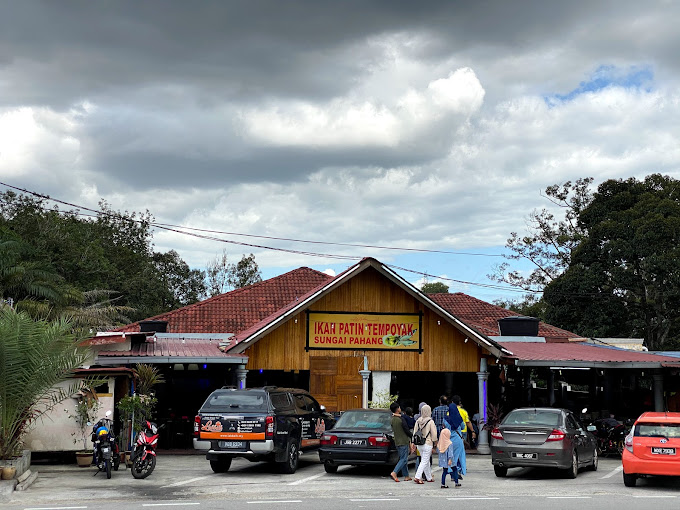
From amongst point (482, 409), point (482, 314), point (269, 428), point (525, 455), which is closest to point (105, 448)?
point (269, 428)

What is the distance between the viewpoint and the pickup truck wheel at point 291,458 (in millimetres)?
17797

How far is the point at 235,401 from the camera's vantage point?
17.7 m

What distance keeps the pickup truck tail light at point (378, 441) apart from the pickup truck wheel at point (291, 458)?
6.13ft

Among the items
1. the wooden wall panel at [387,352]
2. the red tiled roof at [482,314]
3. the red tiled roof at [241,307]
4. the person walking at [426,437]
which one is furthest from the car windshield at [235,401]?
the red tiled roof at [482,314]

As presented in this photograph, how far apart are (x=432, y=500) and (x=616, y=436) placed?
1178 cm

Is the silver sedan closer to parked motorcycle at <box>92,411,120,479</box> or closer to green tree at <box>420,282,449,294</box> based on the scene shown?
parked motorcycle at <box>92,411,120,479</box>

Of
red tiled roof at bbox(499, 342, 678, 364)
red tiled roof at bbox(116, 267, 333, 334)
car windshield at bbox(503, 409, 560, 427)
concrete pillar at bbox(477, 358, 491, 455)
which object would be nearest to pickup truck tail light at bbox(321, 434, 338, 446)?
car windshield at bbox(503, 409, 560, 427)

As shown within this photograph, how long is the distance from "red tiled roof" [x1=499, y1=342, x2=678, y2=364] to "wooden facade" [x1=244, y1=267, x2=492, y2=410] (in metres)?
1.73

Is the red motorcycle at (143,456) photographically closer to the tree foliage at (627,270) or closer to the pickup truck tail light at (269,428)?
the pickup truck tail light at (269,428)

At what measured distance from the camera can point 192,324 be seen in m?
32.8

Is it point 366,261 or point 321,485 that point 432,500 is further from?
point 366,261

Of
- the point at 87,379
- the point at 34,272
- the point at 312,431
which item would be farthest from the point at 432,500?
the point at 34,272

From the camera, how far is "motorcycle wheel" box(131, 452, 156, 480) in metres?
16.8

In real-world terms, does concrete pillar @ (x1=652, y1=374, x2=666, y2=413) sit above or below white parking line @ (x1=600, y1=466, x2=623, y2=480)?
above
